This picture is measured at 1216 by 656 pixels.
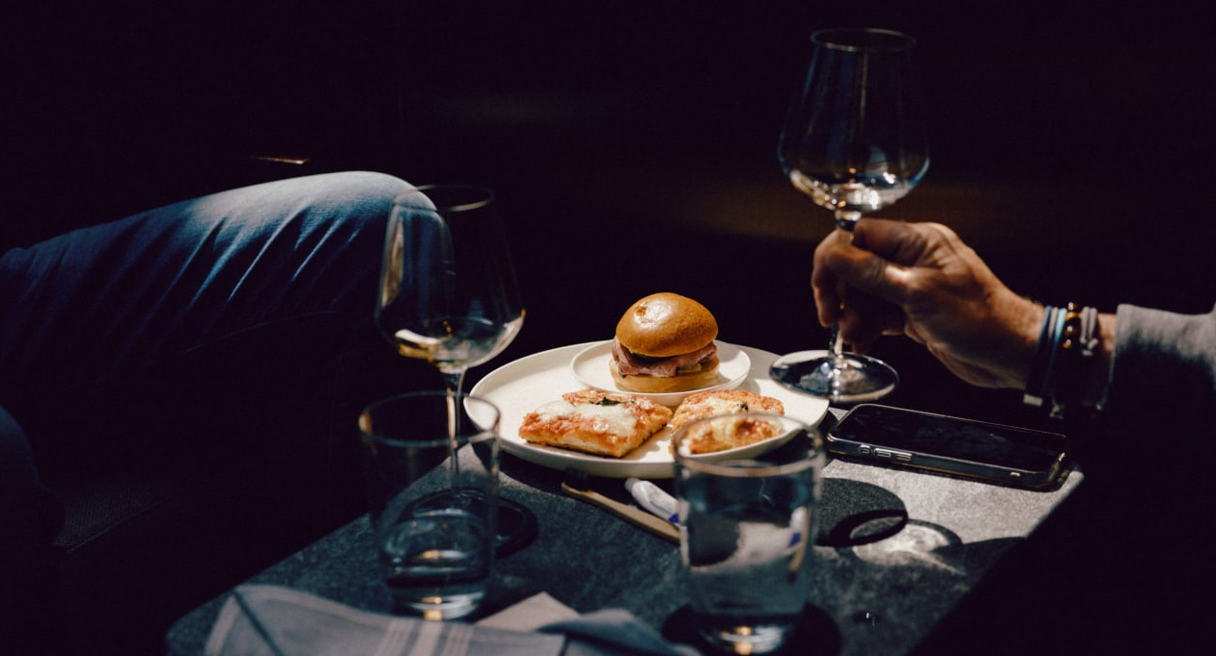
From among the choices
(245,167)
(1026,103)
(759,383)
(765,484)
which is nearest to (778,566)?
(765,484)

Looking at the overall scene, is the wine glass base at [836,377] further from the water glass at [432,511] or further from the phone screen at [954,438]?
the water glass at [432,511]

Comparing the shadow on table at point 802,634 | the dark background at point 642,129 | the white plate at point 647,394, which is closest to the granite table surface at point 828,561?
the shadow on table at point 802,634

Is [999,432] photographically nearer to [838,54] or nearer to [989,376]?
[989,376]

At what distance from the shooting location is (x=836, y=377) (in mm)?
1124

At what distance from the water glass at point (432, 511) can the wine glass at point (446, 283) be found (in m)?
0.07

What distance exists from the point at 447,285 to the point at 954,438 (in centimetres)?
68

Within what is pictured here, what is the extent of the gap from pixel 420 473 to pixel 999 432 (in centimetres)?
76

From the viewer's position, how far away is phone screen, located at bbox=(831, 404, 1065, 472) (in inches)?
47.2

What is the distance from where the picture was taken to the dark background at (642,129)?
1.26 meters

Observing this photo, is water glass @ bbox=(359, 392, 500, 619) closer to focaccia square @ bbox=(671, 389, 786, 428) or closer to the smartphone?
focaccia square @ bbox=(671, 389, 786, 428)

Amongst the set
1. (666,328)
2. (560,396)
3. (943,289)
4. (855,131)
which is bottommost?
(560,396)

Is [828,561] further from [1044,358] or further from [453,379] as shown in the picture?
[453,379]

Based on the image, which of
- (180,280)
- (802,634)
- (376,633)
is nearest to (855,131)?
(802,634)

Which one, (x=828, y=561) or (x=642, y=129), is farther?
(x=642, y=129)
